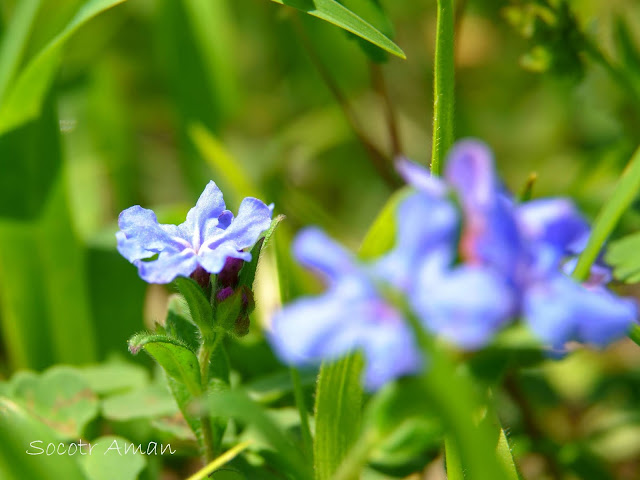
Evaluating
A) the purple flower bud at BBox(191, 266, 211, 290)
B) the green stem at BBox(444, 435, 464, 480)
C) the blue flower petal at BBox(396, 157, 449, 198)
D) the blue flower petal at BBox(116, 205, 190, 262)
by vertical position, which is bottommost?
the green stem at BBox(444, 435, 464, 480)

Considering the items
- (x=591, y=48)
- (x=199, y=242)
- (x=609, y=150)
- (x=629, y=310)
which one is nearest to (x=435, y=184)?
(x=629, y=310)

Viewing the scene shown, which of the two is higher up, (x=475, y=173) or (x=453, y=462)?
(x=475, y=173)

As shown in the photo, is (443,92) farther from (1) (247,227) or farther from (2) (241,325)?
(2) (241,325)

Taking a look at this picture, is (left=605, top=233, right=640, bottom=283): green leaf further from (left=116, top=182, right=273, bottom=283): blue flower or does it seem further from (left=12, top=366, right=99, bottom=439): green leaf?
(left=12, top=366, right=99, bottom=439): green leaf

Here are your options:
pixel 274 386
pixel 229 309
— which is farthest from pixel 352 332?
pixel 274 386

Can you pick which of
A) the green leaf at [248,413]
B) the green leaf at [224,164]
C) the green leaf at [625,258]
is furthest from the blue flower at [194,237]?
the green leaf at [224,164]

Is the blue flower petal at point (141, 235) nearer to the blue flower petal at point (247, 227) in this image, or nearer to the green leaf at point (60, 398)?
the blue flower petal at point (247, 227)

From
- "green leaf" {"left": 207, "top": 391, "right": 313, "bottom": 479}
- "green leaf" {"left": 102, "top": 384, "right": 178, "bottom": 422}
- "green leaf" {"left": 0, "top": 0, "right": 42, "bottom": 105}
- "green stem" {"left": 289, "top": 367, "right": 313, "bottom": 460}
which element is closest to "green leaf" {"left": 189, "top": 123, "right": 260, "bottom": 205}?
"green leaf" {"left": 0, "top": 0, "right": 42, "bottom": 105}
